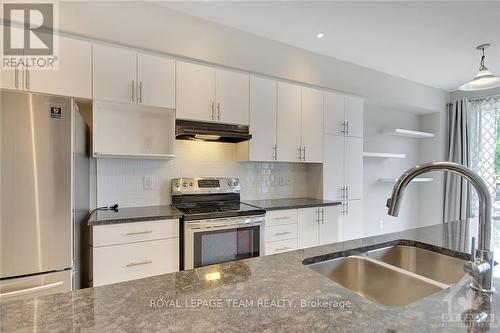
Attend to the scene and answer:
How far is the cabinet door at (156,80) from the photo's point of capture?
2.24m

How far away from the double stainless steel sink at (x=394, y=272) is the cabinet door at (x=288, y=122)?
5.90 ft

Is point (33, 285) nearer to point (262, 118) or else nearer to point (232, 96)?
point (232, 96)

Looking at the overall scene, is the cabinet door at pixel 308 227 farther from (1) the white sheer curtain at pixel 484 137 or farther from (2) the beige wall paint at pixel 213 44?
(1) the white sheer curtain at pixel 484 137

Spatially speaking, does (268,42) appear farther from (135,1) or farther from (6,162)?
(6,162)

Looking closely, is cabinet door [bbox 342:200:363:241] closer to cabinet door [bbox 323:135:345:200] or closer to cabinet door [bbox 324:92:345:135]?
cabinet door [bbox 323:135:345:200]

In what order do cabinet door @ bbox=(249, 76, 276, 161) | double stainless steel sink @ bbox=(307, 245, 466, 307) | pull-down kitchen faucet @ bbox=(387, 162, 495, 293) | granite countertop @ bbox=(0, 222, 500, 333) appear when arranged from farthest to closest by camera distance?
cabinet door @ bbox=(249, 76, 276, 161)
double stainless steel sink @ bbox=(307, 245, 466, 307)
pull-down kitchen faucet @ bbox=(387, 162, 495, 293)
granite countertop @ bbox=(0, 222, 500, 333)

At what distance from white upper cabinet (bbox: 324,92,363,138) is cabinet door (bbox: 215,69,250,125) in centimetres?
110

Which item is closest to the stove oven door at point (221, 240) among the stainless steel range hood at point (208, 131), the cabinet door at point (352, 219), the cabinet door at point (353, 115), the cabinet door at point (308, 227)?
the cabinet door at point (308, 227)

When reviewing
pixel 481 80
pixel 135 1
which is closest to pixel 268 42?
pixel 135 1

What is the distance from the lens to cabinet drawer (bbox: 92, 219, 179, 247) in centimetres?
188

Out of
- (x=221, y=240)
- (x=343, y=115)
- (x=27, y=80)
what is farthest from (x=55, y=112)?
(x=343, y=115)

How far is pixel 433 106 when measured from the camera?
171 inches

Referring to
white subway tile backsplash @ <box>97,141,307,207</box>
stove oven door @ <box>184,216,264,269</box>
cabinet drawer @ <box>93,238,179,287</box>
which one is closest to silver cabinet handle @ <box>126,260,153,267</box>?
cabinet drawer @ <box>93,238,179,287</box>

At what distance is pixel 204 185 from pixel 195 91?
959mm
